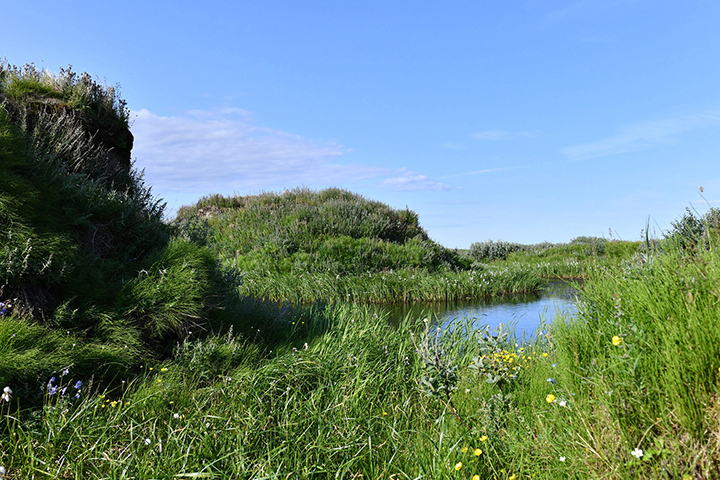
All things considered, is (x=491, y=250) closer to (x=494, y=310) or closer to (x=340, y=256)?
(x=340, y=256)

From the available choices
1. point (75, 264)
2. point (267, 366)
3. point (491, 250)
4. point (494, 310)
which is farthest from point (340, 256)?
point (491, 250)

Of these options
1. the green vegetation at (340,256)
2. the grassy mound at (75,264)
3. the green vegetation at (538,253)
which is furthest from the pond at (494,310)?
the green vegetation at (538,253)

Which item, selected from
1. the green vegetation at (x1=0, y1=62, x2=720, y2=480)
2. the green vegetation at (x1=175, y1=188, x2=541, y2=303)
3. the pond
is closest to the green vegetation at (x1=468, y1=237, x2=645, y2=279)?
the green vegetation at (x1=175, y1=188, x2=541, y2=303)

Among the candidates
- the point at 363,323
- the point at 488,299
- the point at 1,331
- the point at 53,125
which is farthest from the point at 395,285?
the point at 1,331

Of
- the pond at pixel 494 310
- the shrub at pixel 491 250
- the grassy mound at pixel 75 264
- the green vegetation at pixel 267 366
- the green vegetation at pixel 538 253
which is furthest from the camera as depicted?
the shrub at pixel 491 250

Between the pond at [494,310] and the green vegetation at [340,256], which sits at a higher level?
the green vegetation at [340,256]

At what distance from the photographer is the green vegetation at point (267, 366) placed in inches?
115

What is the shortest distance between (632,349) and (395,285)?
10.5 meters

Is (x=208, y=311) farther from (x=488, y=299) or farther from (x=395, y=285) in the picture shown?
(x=488, y=299)

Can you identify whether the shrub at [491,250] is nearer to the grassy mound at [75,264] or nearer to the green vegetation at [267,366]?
the green vegetation at [267,366]

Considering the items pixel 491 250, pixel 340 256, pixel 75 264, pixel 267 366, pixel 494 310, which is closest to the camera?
pixel 267 366

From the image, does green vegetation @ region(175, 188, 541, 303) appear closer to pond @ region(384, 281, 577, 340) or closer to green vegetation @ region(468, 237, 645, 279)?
pond @ region(384, 281, 577, 340)

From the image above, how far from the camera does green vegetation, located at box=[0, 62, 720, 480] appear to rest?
293cm

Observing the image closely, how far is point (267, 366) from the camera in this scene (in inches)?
183
